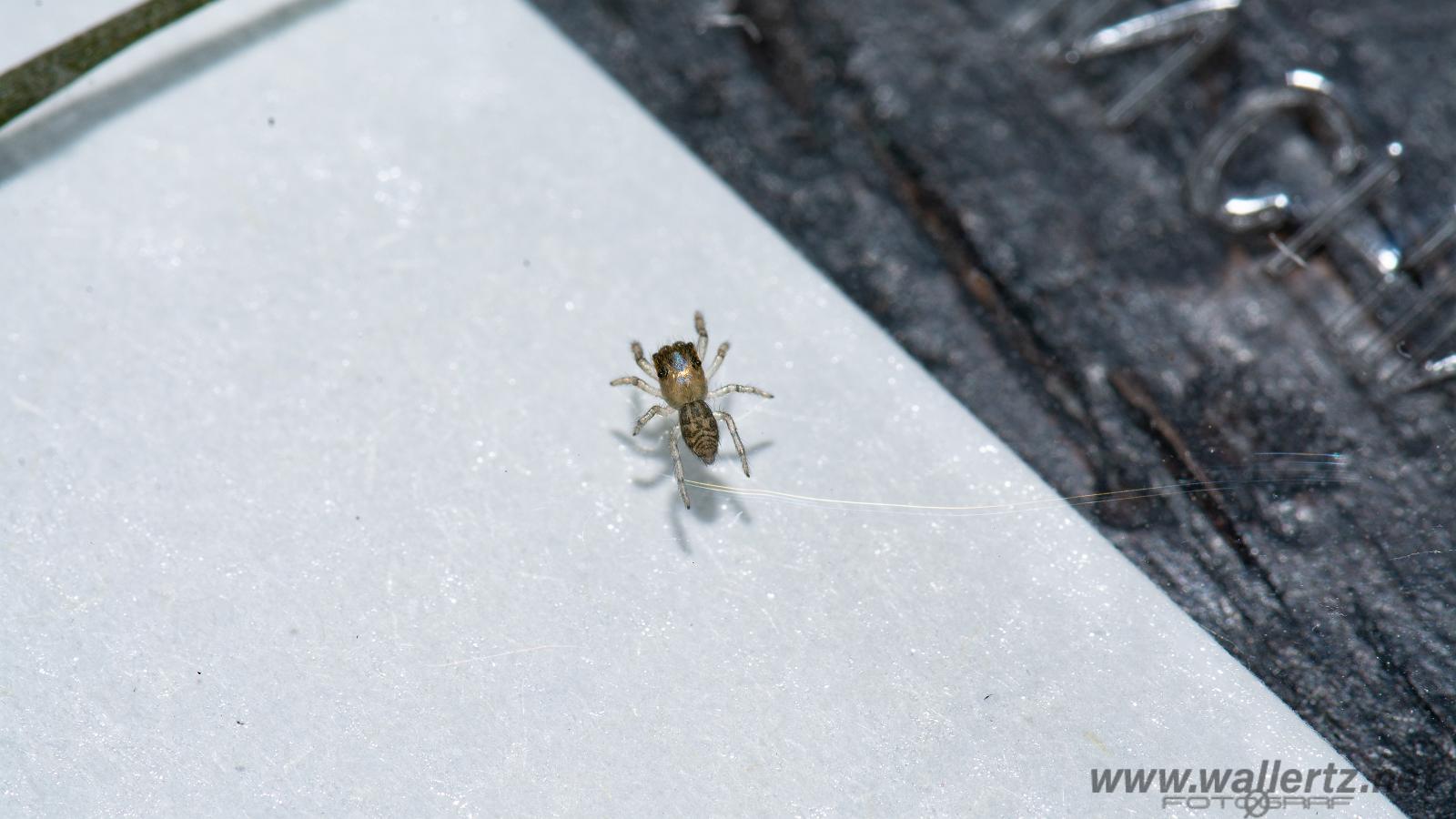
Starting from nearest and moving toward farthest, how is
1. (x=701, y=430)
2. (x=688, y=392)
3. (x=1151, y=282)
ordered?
(x=701, y=430)
(x=688, y=392)
(x=1151, y=282)

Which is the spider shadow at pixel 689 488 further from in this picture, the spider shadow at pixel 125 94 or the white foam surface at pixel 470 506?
the spider shadow at pixel 125 94

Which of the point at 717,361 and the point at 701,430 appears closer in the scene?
the point at 701,430

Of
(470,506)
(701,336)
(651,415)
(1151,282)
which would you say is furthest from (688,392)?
(1151,282)

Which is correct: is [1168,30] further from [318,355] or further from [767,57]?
[318,355]

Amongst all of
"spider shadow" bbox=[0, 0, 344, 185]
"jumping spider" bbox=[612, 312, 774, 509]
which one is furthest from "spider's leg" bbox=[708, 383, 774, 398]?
"spider shadow" bbox=[0, 0, 344, 185]

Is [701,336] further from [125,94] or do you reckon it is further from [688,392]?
[125,94]

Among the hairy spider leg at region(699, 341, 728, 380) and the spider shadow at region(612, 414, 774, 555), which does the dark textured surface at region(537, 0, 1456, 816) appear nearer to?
the hairy spider leg at region(699, 341, 728, 380)
